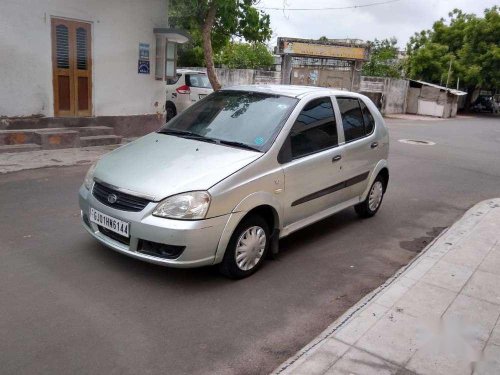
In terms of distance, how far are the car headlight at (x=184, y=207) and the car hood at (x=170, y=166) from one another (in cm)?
6

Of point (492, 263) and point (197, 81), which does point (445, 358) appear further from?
point (197, 81)

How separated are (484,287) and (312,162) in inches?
77.3

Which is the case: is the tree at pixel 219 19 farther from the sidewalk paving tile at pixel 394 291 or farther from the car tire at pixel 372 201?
the sidewalk paving tile at pixel 394 291

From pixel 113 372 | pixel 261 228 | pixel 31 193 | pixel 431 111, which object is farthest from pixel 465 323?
pixel 431 111

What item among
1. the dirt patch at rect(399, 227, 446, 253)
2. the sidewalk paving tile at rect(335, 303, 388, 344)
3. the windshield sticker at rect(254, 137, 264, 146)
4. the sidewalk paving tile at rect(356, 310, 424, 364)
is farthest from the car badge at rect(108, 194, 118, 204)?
the dirt patch at rect(399, 227, 446, 253)

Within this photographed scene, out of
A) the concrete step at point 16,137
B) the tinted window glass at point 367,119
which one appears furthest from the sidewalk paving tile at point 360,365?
the concrete step at point 16,137

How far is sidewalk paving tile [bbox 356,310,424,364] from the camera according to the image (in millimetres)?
3168

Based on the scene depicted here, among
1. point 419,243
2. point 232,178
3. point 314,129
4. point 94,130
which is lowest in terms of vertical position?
point 419,243

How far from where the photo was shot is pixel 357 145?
555 cm

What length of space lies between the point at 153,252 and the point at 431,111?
29557 millimetres

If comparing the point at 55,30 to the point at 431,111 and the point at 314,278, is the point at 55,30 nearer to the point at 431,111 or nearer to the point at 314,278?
the point at 314,278

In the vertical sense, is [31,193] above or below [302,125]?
below

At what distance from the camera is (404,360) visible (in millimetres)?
3102

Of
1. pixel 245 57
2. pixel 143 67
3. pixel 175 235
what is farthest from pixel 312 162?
pixel 245 57
